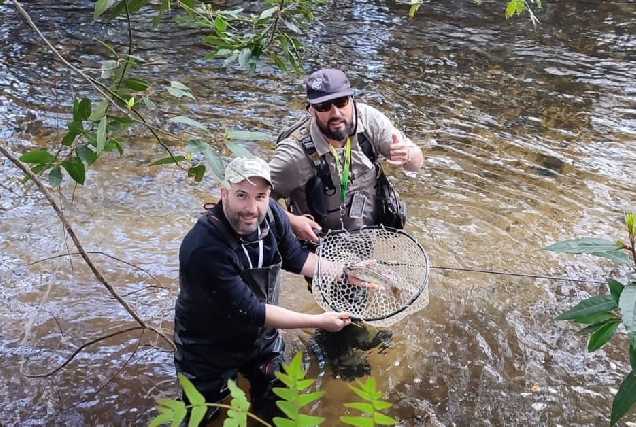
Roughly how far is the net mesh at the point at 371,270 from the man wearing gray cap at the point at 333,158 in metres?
0.16

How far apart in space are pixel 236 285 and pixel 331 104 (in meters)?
1.17

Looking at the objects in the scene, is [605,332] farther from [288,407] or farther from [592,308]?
[288,407]

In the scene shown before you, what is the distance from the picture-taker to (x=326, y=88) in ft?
11.3

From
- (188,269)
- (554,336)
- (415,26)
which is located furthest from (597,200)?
(415,26)

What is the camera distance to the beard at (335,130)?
11.5 ft

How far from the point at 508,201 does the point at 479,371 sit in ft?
8.59

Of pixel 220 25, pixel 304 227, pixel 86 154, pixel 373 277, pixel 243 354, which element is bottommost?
pixel 243 354

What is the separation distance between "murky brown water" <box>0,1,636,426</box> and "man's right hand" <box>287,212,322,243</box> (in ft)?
3.52

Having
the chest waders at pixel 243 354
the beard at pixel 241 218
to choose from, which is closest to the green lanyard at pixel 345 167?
the chest waders at pixel 243 354

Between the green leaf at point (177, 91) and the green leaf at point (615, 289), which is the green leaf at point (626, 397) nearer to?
the green leaf at point (615, 289)

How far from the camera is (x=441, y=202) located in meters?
6.34

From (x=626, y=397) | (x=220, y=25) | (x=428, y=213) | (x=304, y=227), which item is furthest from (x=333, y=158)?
(x=428, y=213)

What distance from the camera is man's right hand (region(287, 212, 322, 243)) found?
351cm

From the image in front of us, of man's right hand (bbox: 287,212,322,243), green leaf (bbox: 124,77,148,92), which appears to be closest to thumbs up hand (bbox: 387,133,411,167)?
man's right hand (bbox: 287,212,322,243)
